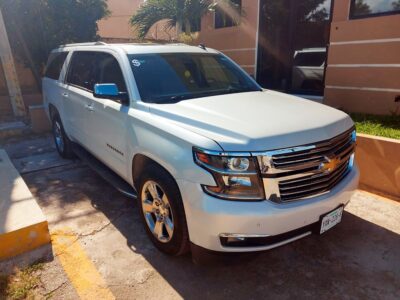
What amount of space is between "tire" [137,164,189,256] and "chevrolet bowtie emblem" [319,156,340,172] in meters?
1.14

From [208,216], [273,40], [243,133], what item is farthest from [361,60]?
[208,216]

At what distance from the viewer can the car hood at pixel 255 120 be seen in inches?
92.3

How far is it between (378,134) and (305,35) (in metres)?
4.86

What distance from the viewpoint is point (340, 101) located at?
6.87m

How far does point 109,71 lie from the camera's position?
379 cm

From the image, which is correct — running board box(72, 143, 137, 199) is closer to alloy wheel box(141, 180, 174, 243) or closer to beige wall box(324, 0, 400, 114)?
alloy wheel box(141, 180, 174, 243)

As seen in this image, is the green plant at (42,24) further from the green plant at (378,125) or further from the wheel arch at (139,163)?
the green plant at (378,125)

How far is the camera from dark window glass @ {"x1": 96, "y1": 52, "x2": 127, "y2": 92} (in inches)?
139

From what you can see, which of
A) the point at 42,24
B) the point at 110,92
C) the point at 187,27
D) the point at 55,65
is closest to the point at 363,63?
the point at 110,92

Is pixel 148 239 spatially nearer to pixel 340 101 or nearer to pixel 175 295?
pixel 175 295

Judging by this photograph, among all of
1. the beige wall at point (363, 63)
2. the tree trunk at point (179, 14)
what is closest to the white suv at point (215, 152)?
the beige wall at point (363, 63)

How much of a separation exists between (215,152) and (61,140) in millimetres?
4170

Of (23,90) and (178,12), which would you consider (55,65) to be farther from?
(178,12)

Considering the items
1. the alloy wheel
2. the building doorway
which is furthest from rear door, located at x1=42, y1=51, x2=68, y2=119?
the building doorway
